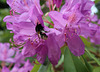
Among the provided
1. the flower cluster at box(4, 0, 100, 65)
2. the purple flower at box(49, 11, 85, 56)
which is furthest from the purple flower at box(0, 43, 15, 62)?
the purple flower at box(49, 11, 85, 56)

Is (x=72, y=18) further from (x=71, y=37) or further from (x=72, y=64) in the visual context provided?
(x=72, y=64)

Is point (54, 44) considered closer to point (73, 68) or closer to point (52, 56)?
point (52, 56)

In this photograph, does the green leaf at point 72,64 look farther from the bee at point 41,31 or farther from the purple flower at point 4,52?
the purple flower at point 4,52

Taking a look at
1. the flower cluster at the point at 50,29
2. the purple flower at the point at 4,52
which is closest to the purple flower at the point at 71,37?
the flower cluster at the point at 50,29

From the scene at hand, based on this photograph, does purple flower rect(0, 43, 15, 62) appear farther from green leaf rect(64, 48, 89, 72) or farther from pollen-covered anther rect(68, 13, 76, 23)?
pollen-covered anther rect(68, 13, 76, 23)

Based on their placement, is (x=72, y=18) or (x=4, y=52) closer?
(x=72, y=18)

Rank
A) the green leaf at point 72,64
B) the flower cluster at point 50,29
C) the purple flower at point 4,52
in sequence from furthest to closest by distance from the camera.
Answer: the purple flower at point 4,52 < the green leaf at point 72,64 < the flower cluster at point 50,29

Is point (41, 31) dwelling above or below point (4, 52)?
above

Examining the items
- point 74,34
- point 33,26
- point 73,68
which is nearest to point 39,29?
point 33,26

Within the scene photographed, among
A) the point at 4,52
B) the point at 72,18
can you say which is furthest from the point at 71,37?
the point at 4,52
